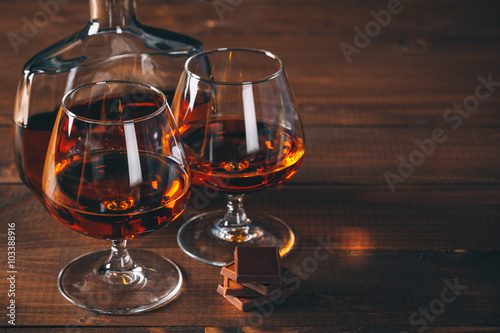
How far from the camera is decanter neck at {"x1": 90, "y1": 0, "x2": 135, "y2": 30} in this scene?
1044 mm

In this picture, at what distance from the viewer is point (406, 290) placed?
3.05ft

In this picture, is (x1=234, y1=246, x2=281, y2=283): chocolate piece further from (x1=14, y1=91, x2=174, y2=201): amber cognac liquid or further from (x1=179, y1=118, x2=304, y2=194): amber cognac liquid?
(x1=14, y1=91, x2=174, y2=201): amber cognac liquid

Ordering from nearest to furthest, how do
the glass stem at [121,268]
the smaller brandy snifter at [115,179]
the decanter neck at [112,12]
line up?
1. the smaller brandy snifter at [115,179]
2. the glass stem at [121,268]
3. the decanter neck at [112,12]

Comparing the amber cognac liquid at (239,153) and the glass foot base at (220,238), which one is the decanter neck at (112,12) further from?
the glass foot base at (220,238)

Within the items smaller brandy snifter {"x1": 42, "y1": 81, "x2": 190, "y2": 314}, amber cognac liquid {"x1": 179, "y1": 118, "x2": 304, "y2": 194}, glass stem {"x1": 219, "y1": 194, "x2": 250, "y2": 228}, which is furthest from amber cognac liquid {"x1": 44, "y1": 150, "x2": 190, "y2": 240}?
glass stem {"x1": 219, "y1": 194, "x2": 250, "y2": 228}

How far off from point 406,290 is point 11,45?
3.64 ft

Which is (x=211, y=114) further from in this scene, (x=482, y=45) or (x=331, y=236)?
(x=482, y=45)

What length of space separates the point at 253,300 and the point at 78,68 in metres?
0.43

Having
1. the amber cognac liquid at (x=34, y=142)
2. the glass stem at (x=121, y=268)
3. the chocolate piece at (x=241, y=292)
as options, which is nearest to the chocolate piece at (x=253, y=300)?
the chocolate piece at (x=241, y=292)

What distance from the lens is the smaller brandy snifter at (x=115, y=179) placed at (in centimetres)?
83

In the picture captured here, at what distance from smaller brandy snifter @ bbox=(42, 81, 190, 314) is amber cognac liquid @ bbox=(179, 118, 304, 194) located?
0.08 meters

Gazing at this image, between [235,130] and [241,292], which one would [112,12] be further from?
[241,292]

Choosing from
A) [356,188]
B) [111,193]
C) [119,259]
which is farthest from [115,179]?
[356,188]

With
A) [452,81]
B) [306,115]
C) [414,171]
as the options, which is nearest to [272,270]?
[414,171]
